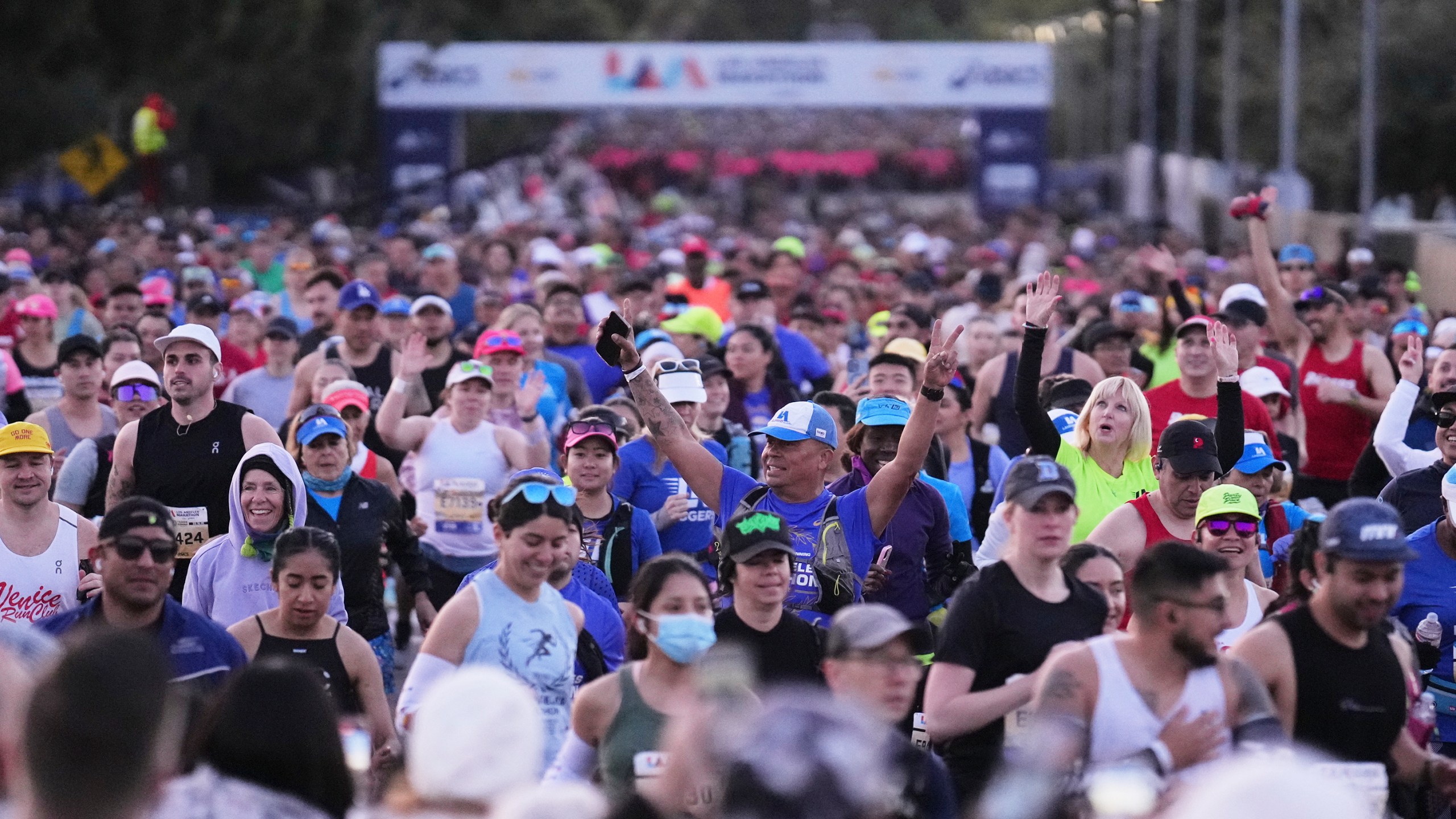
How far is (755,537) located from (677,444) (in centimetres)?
155

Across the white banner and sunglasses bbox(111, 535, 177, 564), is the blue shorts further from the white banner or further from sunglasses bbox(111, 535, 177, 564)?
the white banner

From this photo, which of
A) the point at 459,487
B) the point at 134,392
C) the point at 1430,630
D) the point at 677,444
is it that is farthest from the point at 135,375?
the point at 1430,630

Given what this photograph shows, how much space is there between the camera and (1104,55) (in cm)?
7225

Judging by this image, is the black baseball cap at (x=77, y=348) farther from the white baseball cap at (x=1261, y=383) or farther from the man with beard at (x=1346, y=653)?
the man with beard at (x=1346, y=653)

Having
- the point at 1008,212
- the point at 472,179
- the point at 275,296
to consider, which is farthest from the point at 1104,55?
the point at 275,296

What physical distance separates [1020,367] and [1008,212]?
35639 mm

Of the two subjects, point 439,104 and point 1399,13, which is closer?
point 1399,13

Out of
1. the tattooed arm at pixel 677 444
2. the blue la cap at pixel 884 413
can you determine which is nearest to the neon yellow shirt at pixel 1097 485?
Answer: the blue la cap at pixel 884 413

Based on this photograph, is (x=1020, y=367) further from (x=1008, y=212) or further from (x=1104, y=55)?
(x=1104, y=55)

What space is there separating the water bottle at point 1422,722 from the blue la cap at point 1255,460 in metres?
2.03

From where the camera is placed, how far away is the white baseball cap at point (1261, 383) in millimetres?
10398

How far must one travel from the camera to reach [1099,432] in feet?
26.9

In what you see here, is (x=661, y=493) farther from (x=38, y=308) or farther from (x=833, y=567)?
(x=38, y=308)

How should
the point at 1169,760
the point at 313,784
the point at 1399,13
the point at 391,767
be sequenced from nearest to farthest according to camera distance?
the point at 313,784
the point at 1169,760
the point at 391,767
the point at 1399,13
